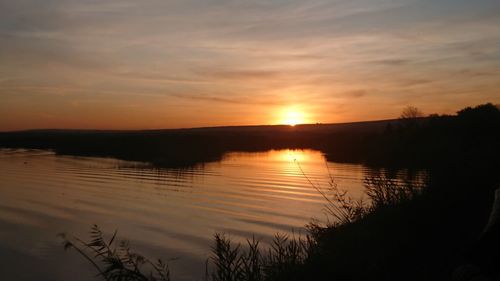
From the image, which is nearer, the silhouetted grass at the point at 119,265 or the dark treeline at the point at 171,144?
the silhouetted grass at the point at 119,265

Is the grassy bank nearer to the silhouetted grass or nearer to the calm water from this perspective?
the silhouetted grass

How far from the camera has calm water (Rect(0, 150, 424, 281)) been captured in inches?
588

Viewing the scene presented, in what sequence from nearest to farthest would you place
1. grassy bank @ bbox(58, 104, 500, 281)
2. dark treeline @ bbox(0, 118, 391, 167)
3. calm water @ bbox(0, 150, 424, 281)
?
grassy bank @ bbox(58, 104, 500, 281), calm water @ bbox(0, 150, 424, 281), dark treeline @ bbox(0, 118, 391, 167)

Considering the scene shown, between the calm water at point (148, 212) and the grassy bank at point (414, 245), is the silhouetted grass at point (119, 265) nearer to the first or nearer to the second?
the grassy bank at point (414, 245)

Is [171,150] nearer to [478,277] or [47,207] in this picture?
[47,207]

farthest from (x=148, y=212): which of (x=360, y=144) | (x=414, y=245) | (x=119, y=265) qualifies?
(x=360, y=144)

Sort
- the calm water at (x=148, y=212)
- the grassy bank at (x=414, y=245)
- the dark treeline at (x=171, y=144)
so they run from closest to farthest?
the grassy bank at (x=414, y=245) < the calm water at (x=148, y=212) < the dark treeline at (x=171, y=144)

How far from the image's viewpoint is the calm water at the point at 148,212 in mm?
14938

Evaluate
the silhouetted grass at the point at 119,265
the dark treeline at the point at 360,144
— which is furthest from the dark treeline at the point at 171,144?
the silhouetted grass at the point at 119,265

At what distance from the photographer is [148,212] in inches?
920

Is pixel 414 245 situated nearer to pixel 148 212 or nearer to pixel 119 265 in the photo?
pixel 119 265

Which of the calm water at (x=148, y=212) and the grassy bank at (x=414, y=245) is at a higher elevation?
the grassy bank at (x=414, y=245)

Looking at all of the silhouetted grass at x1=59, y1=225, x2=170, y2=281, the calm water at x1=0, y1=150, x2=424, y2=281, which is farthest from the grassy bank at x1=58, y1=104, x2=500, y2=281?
the calm water at x1=0, y1=150, x2=424, y2=281

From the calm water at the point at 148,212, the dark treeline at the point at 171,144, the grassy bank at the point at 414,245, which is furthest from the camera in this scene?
the dark treeline at the point at 171,144
